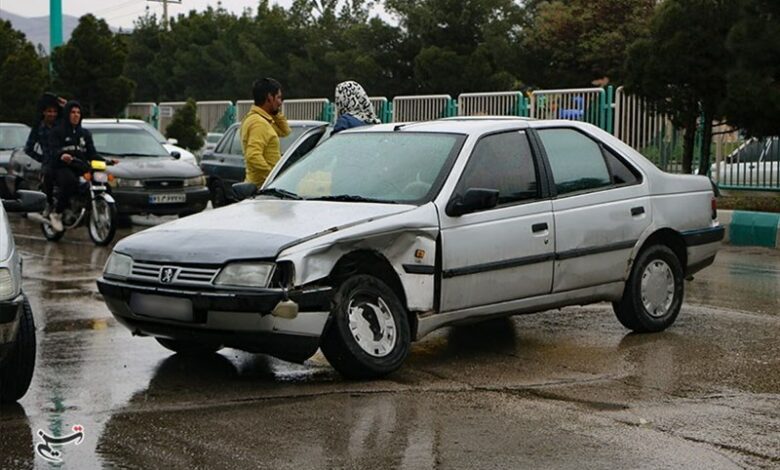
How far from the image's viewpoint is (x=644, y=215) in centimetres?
941

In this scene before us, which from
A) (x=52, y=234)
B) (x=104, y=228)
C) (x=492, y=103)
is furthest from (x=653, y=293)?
(x=492, y=103)

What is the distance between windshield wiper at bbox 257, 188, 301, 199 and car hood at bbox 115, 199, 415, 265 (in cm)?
31

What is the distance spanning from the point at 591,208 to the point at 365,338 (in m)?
2.13

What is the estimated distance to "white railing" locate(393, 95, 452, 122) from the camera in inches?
1124

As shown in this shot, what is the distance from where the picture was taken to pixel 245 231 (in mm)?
7746

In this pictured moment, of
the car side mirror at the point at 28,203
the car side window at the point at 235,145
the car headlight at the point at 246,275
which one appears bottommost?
the car headlight at the point at 246,275

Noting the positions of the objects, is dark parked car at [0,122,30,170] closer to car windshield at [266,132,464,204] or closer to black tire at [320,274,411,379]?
car windshield at [266,132,464,204]

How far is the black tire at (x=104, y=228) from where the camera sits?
16.8 m

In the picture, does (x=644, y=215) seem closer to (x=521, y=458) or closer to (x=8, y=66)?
(x=521, y=458)

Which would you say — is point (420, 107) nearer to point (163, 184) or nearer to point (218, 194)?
point (218, 194)

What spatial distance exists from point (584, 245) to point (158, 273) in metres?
2.87

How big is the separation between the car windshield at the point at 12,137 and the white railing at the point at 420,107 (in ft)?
25.9

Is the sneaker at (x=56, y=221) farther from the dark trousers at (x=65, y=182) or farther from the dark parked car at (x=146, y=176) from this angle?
the dark parked car at (x=146, y=176)

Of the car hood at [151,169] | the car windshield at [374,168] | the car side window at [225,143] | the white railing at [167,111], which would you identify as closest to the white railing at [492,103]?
the car side window at [225,143]
